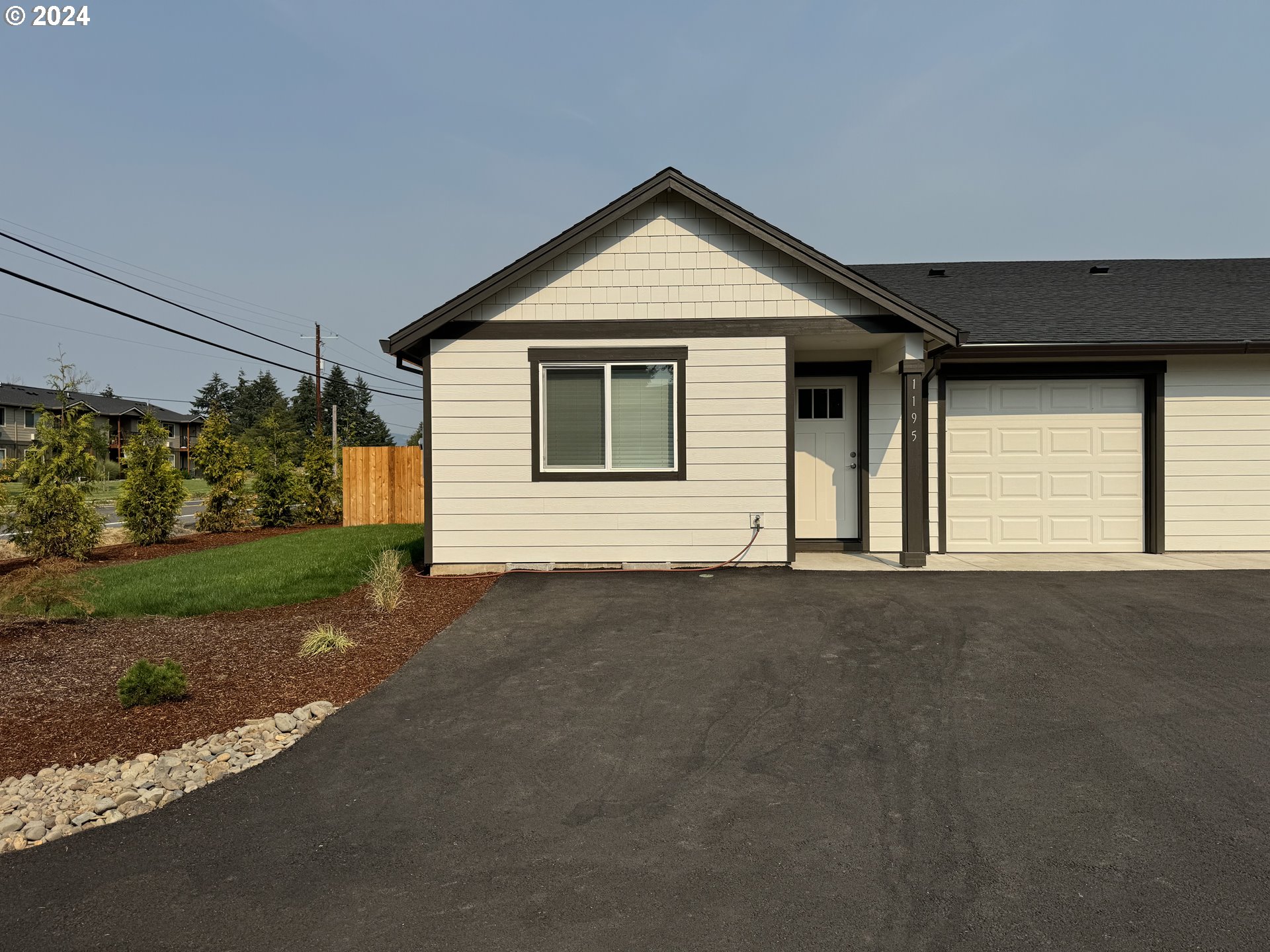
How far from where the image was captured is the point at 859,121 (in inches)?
696

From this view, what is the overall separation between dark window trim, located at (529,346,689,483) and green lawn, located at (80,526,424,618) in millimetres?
2996

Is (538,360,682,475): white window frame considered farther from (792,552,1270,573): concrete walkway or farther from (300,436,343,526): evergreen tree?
(300,436,343,526): evergreen tree

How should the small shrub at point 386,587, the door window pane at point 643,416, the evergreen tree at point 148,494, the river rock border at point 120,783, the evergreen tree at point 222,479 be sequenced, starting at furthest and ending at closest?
the evergreen tree at point 222,479, the evergreen tree at point 148,494, the door window pane at point 643,416, the small shrub at point 386,587, the river rock border at point 120,783

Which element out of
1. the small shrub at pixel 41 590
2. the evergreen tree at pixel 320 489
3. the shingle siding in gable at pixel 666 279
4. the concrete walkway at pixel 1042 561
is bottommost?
the concrete walkway at pixel 1042 561

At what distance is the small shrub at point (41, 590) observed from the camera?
6246 millimetres

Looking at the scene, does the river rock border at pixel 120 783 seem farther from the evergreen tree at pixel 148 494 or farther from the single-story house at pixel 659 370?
the evergreen tree at pixel 148 494

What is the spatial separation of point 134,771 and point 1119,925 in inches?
164

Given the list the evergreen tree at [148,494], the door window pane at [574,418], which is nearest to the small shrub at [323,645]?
the door window pane at [574,418]

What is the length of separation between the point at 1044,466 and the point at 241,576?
11092 mm

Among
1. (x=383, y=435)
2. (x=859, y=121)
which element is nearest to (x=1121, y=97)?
(x=859, y=121)

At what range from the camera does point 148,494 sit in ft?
43.7

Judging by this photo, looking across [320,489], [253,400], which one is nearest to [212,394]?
[253,400]

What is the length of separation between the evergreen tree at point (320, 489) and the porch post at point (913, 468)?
13.9 metres

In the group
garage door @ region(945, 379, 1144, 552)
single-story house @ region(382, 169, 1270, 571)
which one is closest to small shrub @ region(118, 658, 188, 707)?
single-story house @ region(382, 169, 1270, 571)
